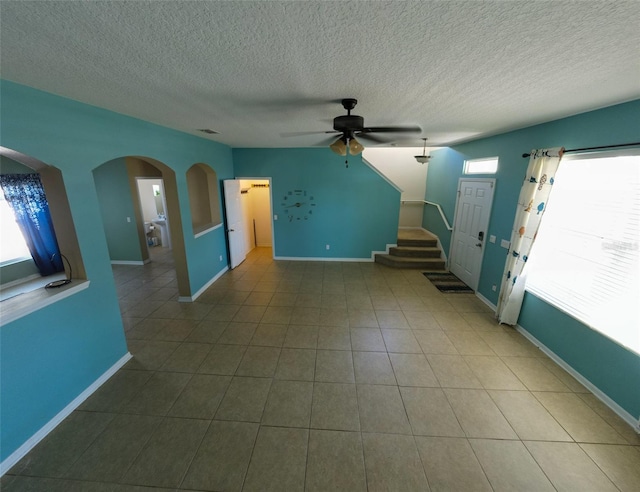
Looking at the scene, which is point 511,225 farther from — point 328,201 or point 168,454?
point 168,454

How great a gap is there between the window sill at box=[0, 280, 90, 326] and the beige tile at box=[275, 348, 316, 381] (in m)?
1.99

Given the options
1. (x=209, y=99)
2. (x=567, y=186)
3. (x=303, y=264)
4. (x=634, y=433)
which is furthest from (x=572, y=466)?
(x=303, y=264)

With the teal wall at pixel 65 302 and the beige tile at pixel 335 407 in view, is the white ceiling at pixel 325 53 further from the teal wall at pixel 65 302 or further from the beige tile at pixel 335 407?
the beige tile at pixel 335 407

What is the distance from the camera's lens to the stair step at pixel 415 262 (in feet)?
18.0

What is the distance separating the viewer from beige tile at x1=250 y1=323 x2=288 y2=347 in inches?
120

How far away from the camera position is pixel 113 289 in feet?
Result: 8.47

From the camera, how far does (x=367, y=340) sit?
312cm

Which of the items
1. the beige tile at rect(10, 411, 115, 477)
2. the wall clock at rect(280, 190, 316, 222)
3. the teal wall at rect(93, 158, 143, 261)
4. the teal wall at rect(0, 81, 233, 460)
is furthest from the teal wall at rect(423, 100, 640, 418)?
the teal wall at rect(93, 158, 143, 261)

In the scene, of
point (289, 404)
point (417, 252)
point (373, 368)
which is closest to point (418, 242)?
point (417, 252)

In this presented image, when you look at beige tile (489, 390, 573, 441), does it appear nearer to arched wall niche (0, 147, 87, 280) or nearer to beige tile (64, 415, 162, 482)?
beige tile (64, 415, 162, 482)

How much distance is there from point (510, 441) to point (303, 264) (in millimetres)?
4484

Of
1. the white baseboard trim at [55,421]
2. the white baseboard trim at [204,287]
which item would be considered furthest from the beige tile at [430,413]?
the white baseboard trim at [204,287]

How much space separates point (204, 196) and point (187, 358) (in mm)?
3678

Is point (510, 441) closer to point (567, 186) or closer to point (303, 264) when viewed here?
point (567, 186)
